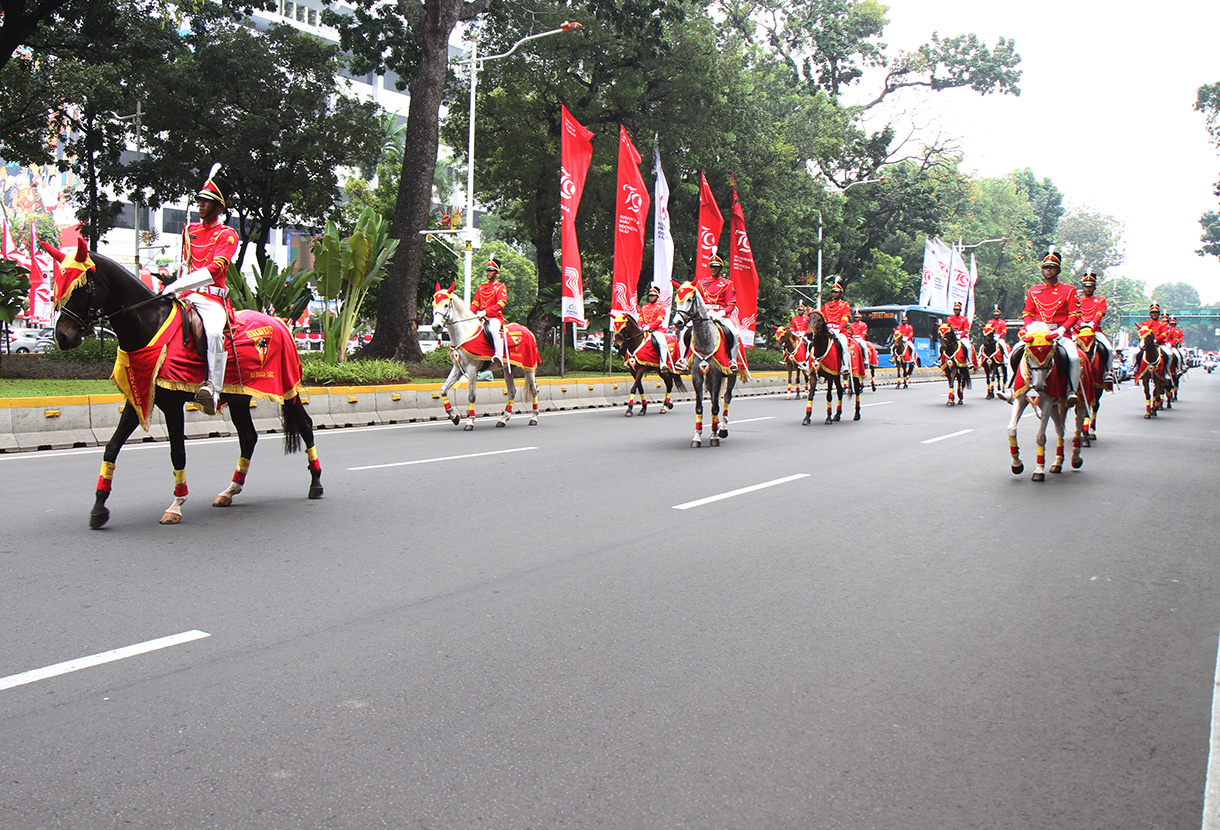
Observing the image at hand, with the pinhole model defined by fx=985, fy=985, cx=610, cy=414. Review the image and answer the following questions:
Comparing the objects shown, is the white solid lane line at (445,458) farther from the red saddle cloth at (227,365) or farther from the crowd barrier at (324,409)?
the red saddle cloth at (227,365)

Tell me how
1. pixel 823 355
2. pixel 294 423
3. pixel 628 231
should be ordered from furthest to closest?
pixel 628 231 → pixel 823 355 → pixel 294 423

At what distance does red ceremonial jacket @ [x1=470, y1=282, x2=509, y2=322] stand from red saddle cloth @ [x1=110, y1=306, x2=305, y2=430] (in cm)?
797

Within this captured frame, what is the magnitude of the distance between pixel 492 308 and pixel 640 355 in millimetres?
4394

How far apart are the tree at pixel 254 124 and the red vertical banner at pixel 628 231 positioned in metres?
13.7

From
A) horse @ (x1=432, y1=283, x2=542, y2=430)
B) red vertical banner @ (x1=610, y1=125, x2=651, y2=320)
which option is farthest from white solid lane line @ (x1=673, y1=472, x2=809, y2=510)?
red vertical banner @ (x1=610, y1=125, x2=651, y2=320)

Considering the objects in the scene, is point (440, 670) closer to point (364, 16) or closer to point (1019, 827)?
point (1019, 827)

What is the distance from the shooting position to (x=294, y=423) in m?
9.23

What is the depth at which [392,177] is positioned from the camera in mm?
43250

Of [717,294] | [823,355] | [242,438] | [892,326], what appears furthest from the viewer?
[892,326]

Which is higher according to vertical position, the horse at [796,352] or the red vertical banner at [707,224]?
the red vertical banner at [707,224]

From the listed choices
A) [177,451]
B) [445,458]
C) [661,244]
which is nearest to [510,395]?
[445,458]

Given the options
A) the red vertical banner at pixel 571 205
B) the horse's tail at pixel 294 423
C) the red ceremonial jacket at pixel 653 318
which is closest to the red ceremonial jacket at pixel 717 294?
the red ceremonial jacket at pixel 653 318

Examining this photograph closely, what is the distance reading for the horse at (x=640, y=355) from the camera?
66.9 feet

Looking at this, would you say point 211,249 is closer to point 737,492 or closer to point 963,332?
point 737,492
